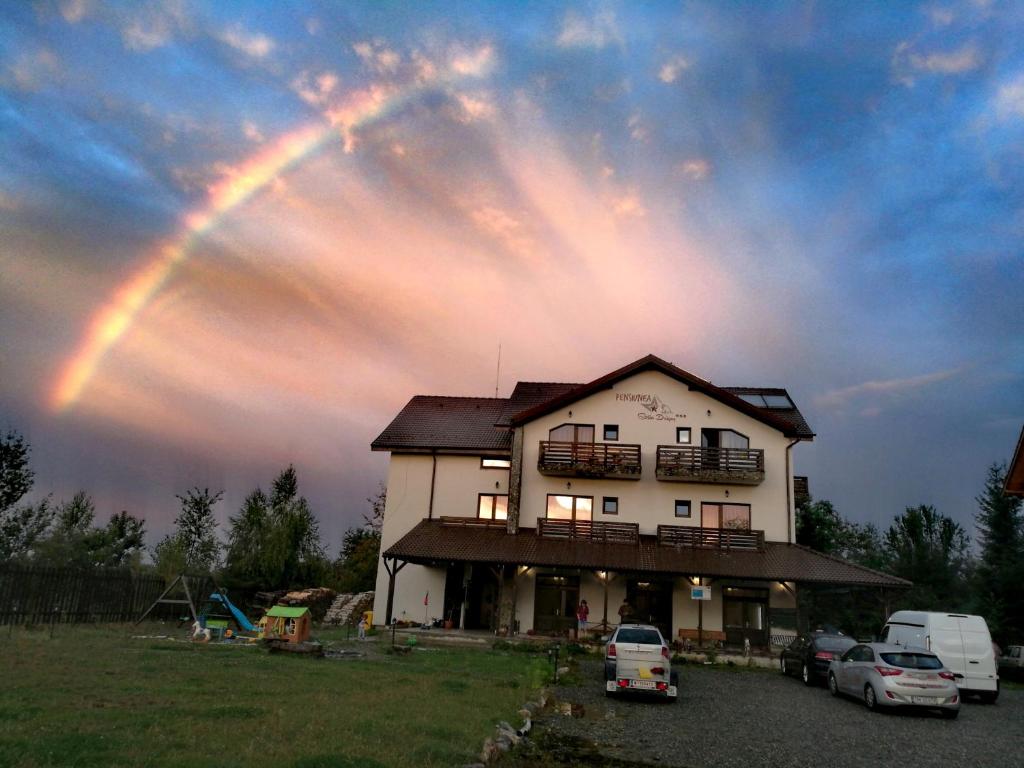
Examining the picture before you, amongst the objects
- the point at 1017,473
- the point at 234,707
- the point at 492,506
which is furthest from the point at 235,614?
A: the point at 1017,473

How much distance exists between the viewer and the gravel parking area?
11722 mm

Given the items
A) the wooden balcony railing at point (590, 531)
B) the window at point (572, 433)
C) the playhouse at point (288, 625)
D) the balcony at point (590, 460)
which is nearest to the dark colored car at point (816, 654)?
the wooden balcony railing at point (590, 531)

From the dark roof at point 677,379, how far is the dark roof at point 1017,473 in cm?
2064

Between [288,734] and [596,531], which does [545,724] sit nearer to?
[288,734]

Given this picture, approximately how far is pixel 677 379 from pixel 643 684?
21.2 m

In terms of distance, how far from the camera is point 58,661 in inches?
585

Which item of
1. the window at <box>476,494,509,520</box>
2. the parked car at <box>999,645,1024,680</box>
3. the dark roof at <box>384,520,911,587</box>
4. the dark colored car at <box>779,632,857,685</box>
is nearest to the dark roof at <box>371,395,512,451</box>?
the window at <box>476,494,509,520</box>

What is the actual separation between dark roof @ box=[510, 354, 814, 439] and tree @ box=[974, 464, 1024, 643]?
19414 millimetres

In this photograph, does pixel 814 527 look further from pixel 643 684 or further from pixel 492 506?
pixel 643 684

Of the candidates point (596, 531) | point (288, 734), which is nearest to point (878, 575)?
point (596, 531)

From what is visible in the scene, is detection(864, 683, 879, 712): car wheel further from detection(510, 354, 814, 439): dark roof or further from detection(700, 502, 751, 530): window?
detection(510, 354, 814, 439): dark roof

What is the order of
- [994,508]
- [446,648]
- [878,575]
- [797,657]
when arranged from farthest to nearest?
[994,508]
[878,575]
[446,648]
[797,657]

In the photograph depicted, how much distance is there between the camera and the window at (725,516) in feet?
113

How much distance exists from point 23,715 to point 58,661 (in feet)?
21.0
